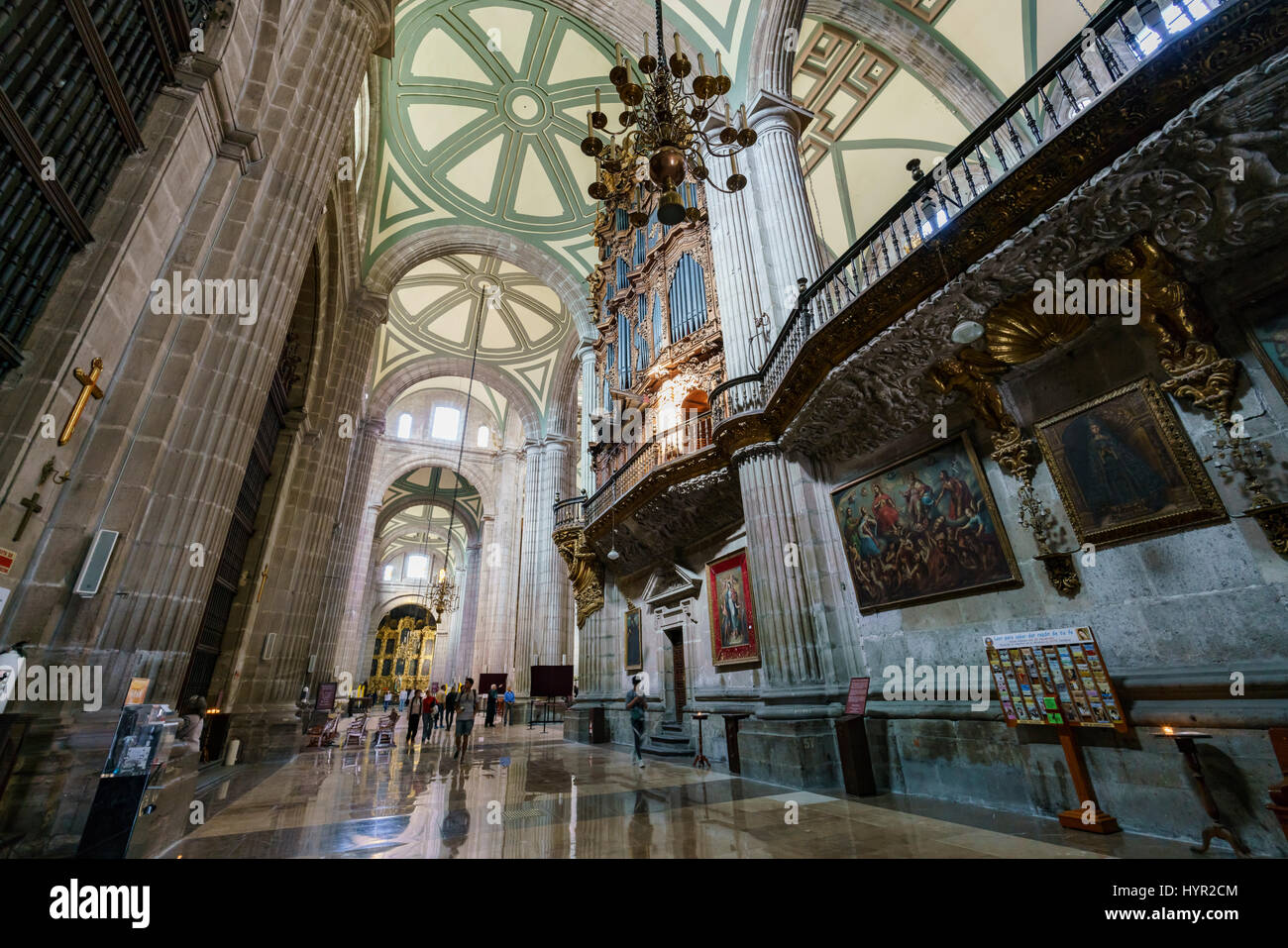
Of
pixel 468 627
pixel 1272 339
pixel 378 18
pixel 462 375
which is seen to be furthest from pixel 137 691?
pixel 468 627

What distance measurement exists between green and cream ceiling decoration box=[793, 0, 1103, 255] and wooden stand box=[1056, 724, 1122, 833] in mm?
11793

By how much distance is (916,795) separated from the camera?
17.3 feet

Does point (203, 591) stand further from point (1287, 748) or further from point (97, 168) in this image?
point (1287, 748)

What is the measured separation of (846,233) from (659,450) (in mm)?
9593

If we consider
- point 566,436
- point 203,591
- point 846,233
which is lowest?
point 203,591

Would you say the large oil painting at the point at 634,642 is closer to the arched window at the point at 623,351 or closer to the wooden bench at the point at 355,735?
the arched window at the point at 623,351

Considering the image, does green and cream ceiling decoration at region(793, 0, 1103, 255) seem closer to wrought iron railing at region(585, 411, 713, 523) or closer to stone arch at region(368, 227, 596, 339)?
stone arch at region(368, 227, 596, 339)

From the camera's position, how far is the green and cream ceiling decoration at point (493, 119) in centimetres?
1374

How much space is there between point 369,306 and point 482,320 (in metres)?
8.57

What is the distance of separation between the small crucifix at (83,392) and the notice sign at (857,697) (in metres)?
7.20

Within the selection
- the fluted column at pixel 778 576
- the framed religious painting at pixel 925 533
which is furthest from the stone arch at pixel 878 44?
the framed religious painting at pixel 925 533

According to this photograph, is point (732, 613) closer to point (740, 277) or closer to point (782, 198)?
point (740, 277)

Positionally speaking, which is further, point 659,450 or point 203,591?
point 659,450
